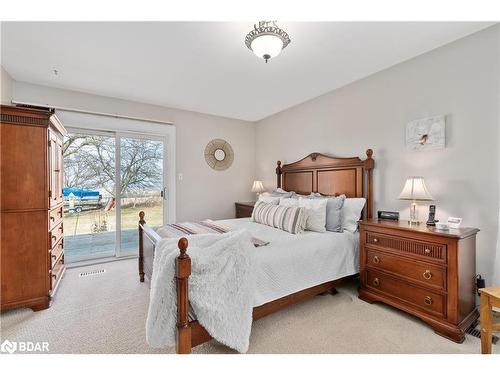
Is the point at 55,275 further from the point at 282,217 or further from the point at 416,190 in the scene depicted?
the point at 416,190

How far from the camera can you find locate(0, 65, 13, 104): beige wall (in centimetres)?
261

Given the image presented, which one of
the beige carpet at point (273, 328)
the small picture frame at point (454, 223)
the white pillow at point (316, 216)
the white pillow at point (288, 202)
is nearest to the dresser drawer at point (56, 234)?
the beige carpet at point (273, 328)

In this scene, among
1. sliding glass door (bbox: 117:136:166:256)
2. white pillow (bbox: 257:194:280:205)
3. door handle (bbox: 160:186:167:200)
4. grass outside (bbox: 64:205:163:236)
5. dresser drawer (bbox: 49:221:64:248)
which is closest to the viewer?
dresser drawer (bbox: 49:221:64:248)

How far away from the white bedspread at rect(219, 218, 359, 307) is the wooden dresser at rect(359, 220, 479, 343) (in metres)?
0.23

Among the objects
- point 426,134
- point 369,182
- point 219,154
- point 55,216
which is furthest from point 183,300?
point 219,154

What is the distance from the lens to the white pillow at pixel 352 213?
272 centimetres

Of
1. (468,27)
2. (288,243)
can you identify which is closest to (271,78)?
(468,27)

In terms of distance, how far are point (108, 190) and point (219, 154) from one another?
1971 mm

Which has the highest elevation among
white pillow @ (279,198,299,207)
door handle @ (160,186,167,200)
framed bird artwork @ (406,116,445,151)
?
framed bird artwork @ (406,116,445,151)

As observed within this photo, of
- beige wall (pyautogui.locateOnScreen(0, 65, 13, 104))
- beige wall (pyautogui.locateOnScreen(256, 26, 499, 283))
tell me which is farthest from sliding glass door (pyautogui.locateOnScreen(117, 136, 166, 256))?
beige wall (pyautogui.locateOnScreen(256, 26, 499, 283))

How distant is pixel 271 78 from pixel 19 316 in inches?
139

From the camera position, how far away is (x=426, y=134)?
7.80ft

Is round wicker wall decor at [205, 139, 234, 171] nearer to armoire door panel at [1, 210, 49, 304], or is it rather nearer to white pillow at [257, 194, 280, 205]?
white pillow at [257, 194, 280, 205]
